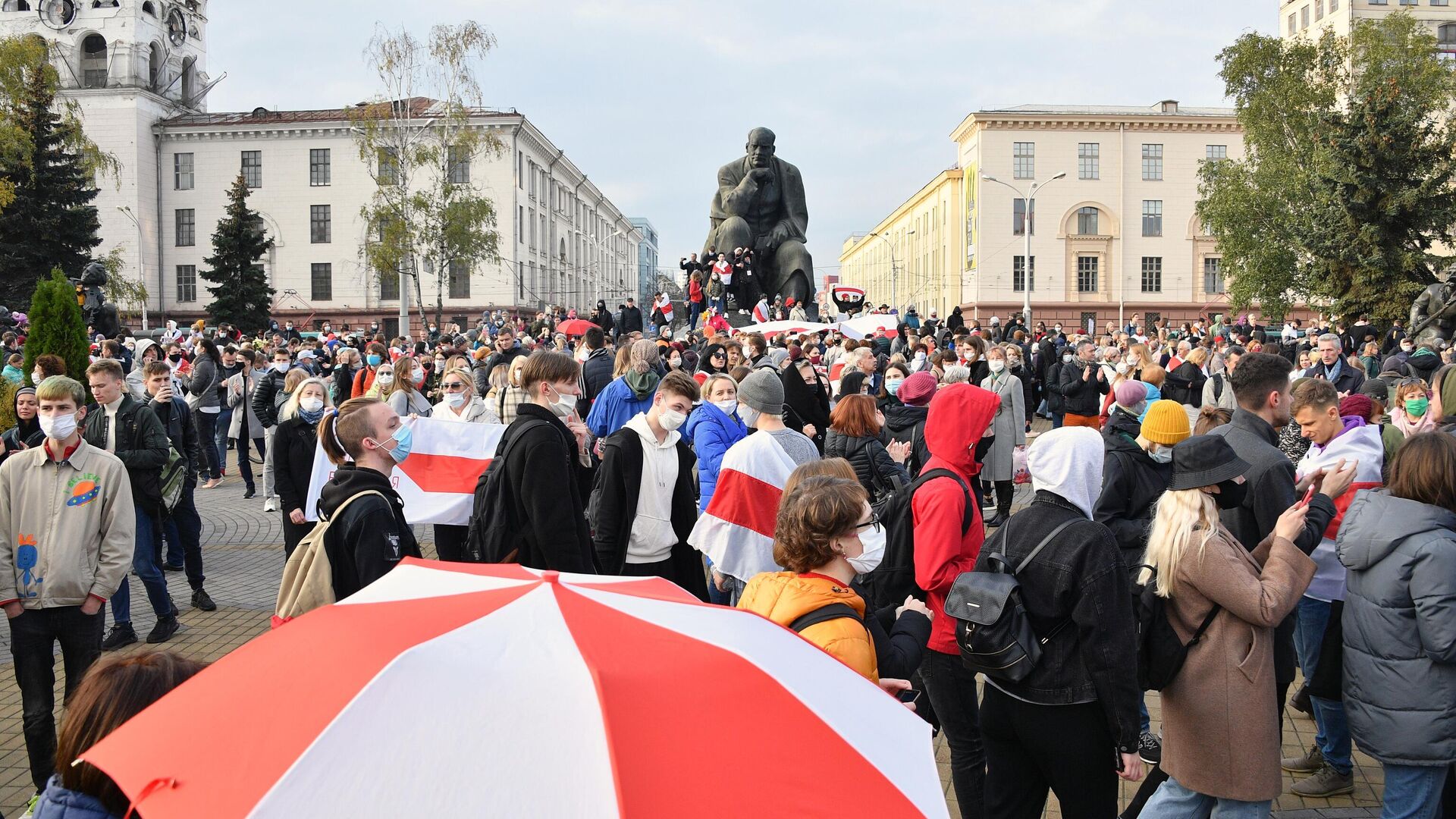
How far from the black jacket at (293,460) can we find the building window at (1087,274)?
67936 millimetres

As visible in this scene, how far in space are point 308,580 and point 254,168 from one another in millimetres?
67259

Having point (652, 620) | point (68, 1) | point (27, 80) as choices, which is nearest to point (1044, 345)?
point (652, 620)

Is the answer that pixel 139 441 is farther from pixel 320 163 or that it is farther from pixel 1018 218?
pixel 1018 218

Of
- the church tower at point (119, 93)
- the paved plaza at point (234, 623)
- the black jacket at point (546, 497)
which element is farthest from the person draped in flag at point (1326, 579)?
the church tower at point (119, 93)

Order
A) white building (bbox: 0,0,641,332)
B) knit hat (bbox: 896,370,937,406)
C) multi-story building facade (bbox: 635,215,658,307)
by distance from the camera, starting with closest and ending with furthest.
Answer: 1. knit hat (bbox: 896,370,937,406)
2. white building (bbox: 0,0,641,332)
3. multi-story building facade (bbox: 635,215,658,307)

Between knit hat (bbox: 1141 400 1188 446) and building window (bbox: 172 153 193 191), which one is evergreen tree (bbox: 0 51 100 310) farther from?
knit hat (bbox: 1141 400 1188 446)

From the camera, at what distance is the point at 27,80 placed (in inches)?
Answer: 1687

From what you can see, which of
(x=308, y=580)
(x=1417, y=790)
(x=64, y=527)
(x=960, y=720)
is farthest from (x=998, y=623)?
(x=64, y=527)

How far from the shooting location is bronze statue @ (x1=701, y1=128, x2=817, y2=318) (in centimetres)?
2289

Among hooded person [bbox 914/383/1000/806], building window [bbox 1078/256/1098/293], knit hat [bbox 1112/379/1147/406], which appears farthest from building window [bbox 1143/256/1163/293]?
hooded person [bbox 914/383/1000/806]

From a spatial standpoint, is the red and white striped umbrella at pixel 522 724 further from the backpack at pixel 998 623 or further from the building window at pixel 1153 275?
the building window at pixel 1153 275

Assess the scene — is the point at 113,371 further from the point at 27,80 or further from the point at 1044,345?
the point at 27,80

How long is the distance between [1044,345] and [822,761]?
19645mm

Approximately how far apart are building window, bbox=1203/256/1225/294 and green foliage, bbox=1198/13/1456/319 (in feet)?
68.8
